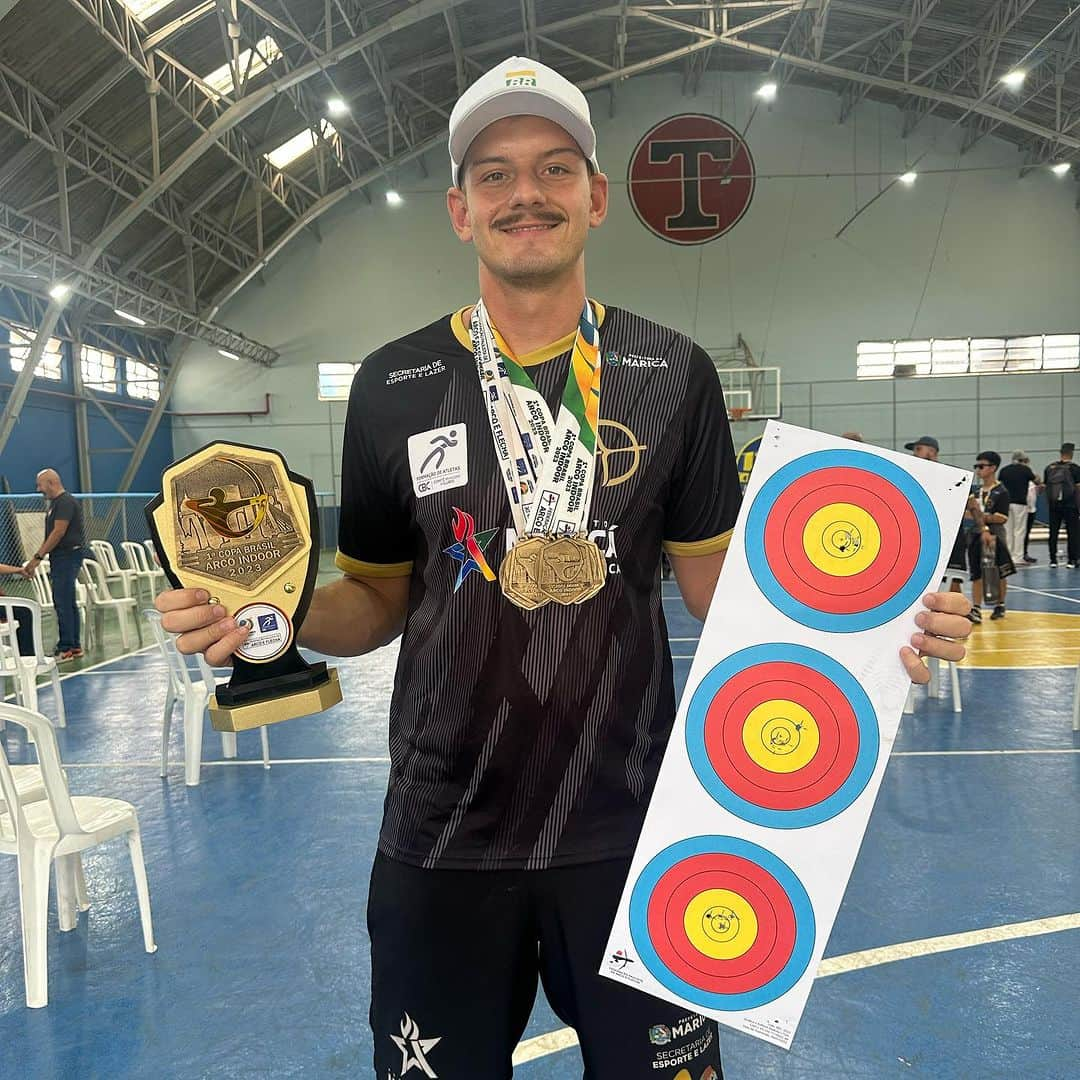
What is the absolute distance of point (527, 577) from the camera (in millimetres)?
1171

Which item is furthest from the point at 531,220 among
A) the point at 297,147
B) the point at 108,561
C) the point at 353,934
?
the point at 297,147

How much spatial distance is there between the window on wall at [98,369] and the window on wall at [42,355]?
517 mm

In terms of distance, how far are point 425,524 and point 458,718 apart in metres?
0.29

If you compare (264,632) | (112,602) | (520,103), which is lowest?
(112,602)

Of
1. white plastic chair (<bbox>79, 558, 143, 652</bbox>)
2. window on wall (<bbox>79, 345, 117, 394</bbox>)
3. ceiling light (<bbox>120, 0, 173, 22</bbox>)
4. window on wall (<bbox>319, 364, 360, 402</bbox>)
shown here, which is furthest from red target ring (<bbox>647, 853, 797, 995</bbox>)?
window on wall (<bbox>319, 364, 360, 402</bbox>)

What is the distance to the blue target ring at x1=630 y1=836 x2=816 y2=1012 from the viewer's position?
3.75 ft

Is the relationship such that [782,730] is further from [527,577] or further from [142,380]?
[142,380]

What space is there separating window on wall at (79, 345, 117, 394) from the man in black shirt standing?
10580 mm

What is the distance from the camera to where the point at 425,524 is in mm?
1231

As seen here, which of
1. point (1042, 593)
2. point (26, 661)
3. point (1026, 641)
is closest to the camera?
point (26, 661)

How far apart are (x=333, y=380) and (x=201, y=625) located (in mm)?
19951

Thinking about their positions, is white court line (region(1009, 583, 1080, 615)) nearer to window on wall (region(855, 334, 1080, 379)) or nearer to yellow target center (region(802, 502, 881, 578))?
yellow target center (region(802, 502, 881, 578))

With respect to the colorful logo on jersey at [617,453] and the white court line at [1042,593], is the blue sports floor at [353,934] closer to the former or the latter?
the colorful logo on jersey at [617,453]

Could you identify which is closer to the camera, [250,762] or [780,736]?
[780,736]
